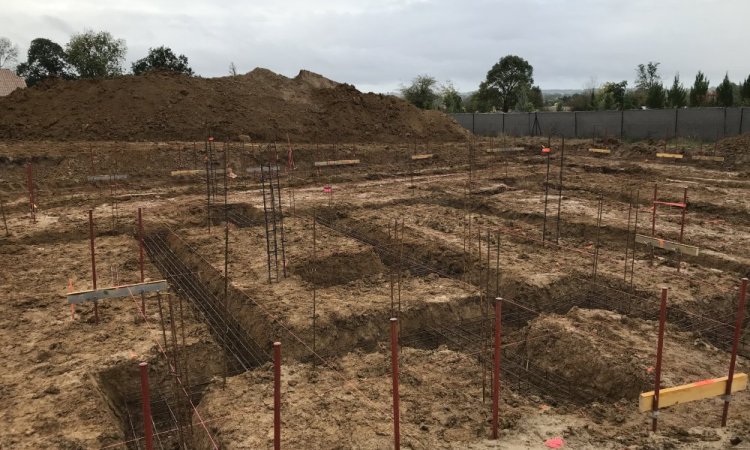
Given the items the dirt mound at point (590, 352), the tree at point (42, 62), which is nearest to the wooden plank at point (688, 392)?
the dirt mound at point (590, 352)

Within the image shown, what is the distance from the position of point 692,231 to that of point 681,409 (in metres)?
6.95

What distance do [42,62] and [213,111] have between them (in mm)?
37628

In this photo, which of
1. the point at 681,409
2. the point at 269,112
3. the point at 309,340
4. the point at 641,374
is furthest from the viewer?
the point at 269,112

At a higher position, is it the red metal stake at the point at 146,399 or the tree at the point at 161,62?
the tree at the point at 161,62

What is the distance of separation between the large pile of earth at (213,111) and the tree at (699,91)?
1564 cm

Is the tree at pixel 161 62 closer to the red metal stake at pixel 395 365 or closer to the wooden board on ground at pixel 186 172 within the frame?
the wooden board on ground at pixel 186 172

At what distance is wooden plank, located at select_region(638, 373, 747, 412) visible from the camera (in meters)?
3.90

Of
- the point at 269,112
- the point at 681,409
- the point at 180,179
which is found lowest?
the point at 681,409

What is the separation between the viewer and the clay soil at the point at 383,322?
436 centimetres

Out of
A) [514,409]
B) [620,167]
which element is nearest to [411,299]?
[514,409]

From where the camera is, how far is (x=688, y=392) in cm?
397

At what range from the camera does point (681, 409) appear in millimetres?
4637

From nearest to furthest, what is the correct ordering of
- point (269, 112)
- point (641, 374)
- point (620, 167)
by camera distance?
point (641, 374), point (620, 167), point (269, 112)

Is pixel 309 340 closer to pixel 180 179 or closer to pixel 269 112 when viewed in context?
pixel 180 179
